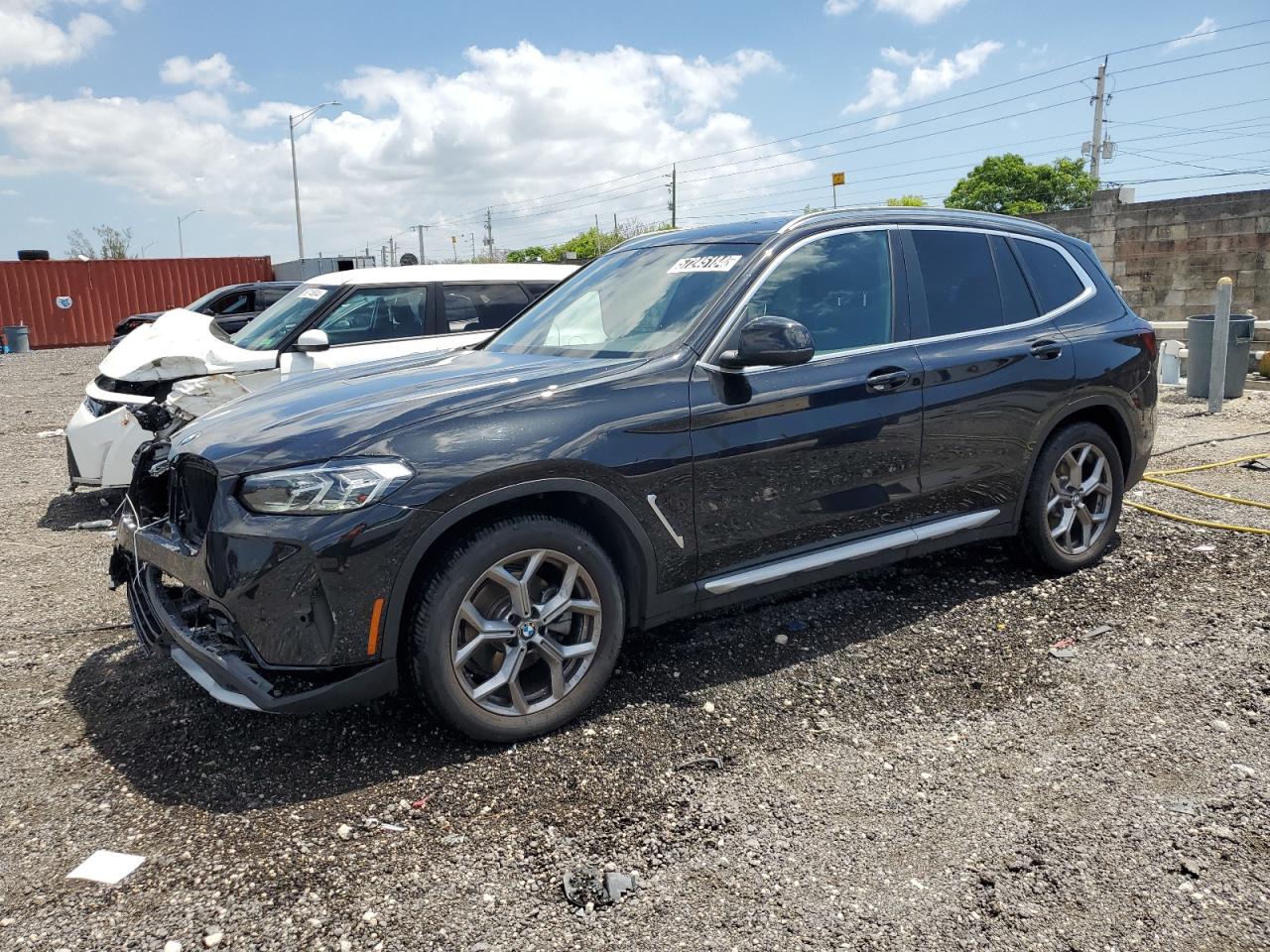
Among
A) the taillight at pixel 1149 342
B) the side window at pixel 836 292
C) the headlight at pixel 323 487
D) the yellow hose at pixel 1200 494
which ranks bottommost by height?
the yellow hose at pixel 1200 494

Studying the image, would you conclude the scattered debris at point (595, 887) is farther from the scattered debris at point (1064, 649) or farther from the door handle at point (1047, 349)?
the door handle at point (1047, 349)

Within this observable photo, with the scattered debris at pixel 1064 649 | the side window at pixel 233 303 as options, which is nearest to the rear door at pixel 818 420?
the scattered debris at pixel 1064 649

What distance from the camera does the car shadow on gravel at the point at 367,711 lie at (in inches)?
129

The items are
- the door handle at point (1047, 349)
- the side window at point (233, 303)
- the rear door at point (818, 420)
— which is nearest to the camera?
the rear door at point (818, 420)

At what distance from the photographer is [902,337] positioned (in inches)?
170

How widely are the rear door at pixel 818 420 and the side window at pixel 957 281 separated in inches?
7.7

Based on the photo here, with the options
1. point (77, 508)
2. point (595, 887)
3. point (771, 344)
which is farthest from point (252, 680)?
point (77, 508)

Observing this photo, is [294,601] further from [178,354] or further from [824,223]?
[178,354]

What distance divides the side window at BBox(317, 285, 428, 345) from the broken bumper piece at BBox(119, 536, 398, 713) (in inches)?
187

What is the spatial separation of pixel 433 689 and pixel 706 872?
1057mm

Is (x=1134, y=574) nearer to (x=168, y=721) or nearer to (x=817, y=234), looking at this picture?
(x=817, y=234)

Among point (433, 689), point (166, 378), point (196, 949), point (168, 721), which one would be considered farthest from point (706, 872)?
point (166, 378)

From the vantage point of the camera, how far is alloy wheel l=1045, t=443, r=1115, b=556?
4.96m

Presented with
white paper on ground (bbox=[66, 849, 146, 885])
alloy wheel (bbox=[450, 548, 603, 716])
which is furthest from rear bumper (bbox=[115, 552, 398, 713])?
white paper on ground (bbox=[66, 849, 146, 885])
